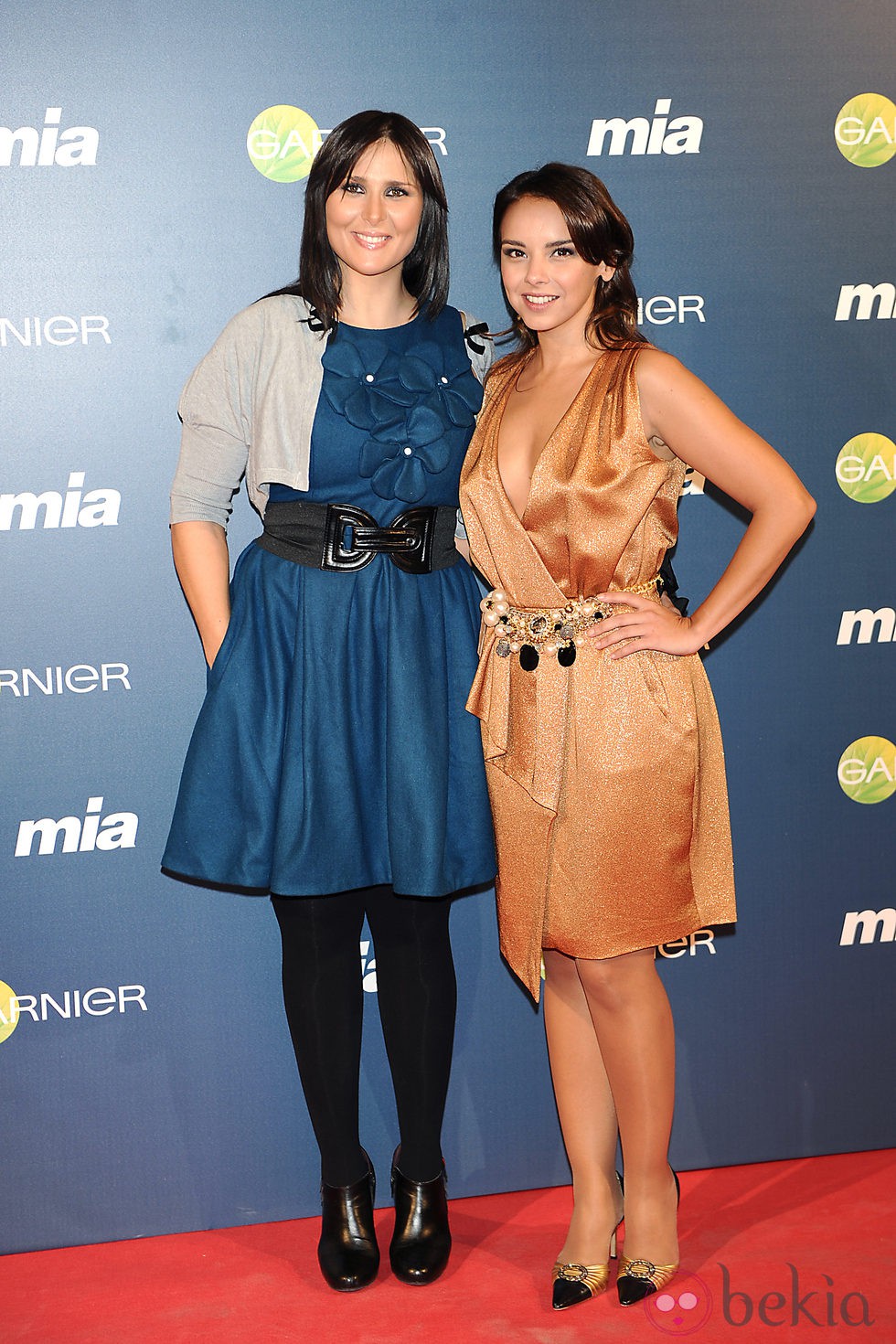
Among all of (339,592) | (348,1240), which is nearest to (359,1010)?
(348,1240)

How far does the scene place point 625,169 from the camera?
2.37 meters

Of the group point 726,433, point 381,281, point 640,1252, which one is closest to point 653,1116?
point 640,1252

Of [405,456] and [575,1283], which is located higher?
[405,456]

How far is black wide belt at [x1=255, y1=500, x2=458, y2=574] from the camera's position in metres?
2.05

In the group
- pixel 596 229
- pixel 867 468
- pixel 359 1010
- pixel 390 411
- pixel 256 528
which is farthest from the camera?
pixel 867 468

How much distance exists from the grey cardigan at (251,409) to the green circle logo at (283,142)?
325mm

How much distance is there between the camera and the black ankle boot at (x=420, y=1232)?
220cm

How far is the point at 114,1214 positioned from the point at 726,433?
1.89 meters

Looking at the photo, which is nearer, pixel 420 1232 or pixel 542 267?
pixel 542 267

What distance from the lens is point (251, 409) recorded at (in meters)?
2.08

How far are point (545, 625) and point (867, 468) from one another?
0.91m

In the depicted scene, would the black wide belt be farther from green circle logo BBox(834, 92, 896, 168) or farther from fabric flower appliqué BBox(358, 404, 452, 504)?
green circle logo BBox(834, 92, 896, 168)

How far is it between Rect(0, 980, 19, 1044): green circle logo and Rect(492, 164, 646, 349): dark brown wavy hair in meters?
1.62

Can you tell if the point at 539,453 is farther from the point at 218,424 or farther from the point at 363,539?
the point at 218,424
